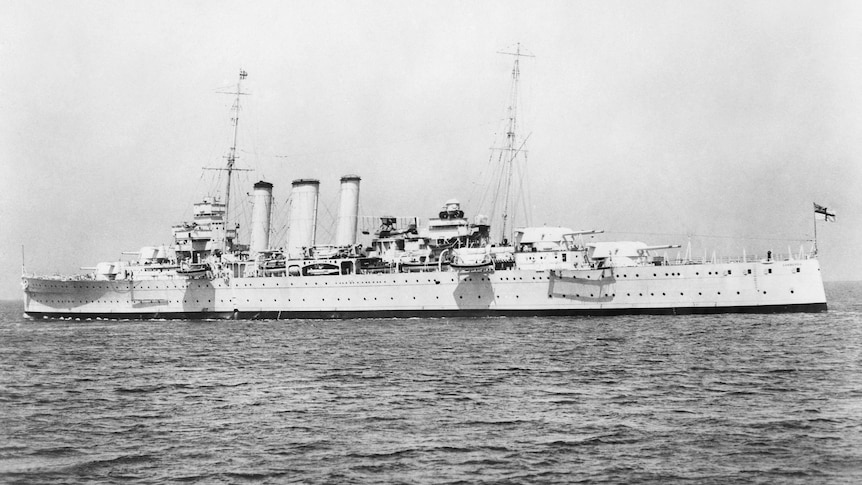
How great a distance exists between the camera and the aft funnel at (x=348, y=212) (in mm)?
44281

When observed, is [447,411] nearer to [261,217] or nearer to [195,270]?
[195,270]

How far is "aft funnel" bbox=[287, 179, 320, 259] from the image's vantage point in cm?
4494

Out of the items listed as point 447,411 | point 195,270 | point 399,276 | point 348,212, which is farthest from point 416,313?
point 447,411

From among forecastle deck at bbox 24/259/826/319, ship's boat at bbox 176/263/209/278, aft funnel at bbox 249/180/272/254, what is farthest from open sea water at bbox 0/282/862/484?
aft funnel at bbox 249/180/272/254

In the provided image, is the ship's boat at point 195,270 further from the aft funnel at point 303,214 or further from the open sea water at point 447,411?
the open sea water at point 447,411

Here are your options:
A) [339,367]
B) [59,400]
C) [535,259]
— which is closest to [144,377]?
[59,400]

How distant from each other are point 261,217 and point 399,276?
12.2 meters

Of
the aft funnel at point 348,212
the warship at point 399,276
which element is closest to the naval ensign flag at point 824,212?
the warship at point 399,276

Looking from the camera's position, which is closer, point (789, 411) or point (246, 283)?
point (789, 411)

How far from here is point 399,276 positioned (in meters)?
39.5

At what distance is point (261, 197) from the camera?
47562 mm

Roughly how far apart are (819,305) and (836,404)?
72.0ft

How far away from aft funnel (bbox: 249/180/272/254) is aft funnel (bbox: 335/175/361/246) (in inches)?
203

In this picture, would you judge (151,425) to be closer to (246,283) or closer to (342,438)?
(342,438)
